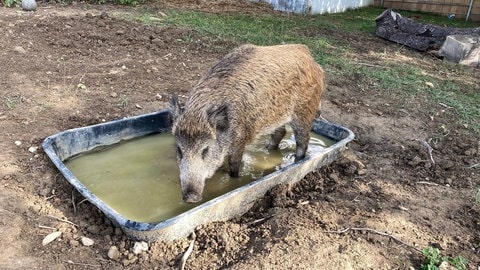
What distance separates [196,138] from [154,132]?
4.30 feet

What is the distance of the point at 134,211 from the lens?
11.2 ft

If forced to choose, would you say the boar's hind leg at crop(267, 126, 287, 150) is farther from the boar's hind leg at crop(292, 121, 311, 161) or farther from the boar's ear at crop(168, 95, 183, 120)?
the boar's ear at crop(168, 95, 183, 120)

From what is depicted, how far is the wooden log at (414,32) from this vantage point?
931 cm

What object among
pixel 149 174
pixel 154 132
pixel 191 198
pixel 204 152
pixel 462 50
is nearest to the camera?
pixel 191 198

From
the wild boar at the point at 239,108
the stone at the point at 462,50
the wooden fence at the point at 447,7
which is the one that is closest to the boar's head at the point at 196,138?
the wild boar at the point at 239,108

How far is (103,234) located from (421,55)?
817cm

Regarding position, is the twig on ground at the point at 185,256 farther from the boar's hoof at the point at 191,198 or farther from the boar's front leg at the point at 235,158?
the boar's front leg at the point at 235,158

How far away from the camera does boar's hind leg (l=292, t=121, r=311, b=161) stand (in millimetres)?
4348

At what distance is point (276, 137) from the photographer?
475cm

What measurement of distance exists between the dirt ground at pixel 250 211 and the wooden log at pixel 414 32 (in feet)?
Answer: 7.02

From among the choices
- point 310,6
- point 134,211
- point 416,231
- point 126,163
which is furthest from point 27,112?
point 310,6

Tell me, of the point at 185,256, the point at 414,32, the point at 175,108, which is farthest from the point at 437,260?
the point at 414,32

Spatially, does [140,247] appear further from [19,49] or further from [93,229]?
[19,49]

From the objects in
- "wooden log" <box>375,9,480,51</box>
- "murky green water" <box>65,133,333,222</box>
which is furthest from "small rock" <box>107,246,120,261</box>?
"wooden log" <box>375,9,480,51</box>
